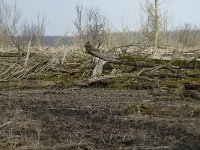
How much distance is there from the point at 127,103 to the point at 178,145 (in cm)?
302

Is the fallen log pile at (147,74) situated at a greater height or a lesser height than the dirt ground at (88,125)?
greater

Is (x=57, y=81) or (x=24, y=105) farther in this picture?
(x=57, y=81)

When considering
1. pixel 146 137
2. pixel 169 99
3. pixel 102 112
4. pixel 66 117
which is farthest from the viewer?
pixel 169 99

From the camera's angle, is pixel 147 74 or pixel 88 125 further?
pixel 147 74

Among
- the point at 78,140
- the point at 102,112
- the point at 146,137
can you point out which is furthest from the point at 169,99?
the point at 78,140

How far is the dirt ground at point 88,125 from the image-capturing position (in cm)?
474

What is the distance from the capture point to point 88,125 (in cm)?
585

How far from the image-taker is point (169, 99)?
795cm

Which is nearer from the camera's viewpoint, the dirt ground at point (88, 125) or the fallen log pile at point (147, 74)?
the dirt ground at point (88, 125)

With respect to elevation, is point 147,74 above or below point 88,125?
above

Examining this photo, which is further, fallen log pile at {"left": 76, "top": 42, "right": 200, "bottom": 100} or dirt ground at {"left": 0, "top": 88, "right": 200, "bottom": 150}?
fallen log pile at {"left": 76, "top": 42, "right": 200, "bottom": 100}

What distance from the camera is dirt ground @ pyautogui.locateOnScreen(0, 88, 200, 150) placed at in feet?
15.5

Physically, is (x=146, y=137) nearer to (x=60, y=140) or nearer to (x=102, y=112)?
(x=60, y=140)

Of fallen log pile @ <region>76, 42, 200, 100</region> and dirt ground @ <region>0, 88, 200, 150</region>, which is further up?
fallen log pile @ <region>76, 42, 200, 100</region>
